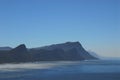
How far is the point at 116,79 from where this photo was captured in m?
80.2

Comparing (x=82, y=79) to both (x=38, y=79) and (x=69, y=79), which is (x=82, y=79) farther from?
(x=38, y=79)

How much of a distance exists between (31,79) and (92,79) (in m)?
15.7

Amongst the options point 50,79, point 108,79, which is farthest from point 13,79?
point 108,79

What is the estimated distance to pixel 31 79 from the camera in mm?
78625

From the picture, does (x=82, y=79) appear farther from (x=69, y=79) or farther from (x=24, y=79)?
(x=24, y=79)

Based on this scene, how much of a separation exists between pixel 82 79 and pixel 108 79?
6680mm

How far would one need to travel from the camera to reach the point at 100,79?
80.6 m

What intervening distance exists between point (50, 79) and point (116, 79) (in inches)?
665

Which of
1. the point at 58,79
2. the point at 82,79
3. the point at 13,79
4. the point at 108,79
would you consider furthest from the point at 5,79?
the point at 108,79

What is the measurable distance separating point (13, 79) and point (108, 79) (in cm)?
2402

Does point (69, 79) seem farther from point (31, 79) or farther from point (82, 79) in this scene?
point (31, 79)

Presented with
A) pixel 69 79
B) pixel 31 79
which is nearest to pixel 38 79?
pixel 31 79

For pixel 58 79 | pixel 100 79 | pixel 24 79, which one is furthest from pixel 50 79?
pixel 100 79

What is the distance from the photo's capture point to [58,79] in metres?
80.9
